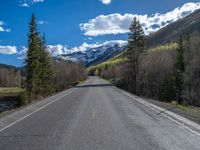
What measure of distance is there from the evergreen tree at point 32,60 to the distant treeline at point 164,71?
2034cm

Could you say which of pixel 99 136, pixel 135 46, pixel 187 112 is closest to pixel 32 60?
pixel 135 46

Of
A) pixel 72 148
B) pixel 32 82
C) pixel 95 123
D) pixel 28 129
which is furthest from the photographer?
pixel 32 82

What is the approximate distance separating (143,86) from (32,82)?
104 ft

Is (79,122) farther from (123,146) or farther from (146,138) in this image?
(123,146)

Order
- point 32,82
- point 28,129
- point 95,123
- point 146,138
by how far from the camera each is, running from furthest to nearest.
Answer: point 32,82, point 95,123, point 28,129, point 146,138

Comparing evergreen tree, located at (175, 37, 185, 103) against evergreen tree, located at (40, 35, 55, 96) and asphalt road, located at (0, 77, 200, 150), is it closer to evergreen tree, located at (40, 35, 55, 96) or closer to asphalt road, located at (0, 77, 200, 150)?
evergreen tree, located at (40, 35, 55, 96)

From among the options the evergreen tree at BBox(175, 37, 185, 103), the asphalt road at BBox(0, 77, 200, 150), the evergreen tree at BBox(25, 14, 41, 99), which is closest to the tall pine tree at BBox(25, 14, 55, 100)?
the evergreen tree at BBox(25, 14, 41, 99)

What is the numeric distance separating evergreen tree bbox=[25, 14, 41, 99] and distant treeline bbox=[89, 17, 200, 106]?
801 inches

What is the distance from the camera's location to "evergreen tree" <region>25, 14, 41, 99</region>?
5412cm

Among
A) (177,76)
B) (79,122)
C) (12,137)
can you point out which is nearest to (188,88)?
(177,76)

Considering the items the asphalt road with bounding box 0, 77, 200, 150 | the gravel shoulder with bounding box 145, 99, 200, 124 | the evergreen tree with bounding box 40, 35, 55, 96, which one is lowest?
the gravel shoulder with bounding box 145, 99, 200, 124

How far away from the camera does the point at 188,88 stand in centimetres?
5966

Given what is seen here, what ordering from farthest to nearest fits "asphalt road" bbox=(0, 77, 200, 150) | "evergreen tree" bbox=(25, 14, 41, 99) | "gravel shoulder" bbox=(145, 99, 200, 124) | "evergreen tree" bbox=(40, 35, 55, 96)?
"evergreen tree" bbox=(40, 35, 55, 96) < "evergreen tree" bbox=(25, 14, 41, 99) < "gravel shoulder" bbox=(145, 99, 200, 124) < "asphalt road" bbox=(0, 77, 200, 150)

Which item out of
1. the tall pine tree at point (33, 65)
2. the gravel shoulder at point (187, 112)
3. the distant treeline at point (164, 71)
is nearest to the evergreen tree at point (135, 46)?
the distant treeline at point (164, 71)
